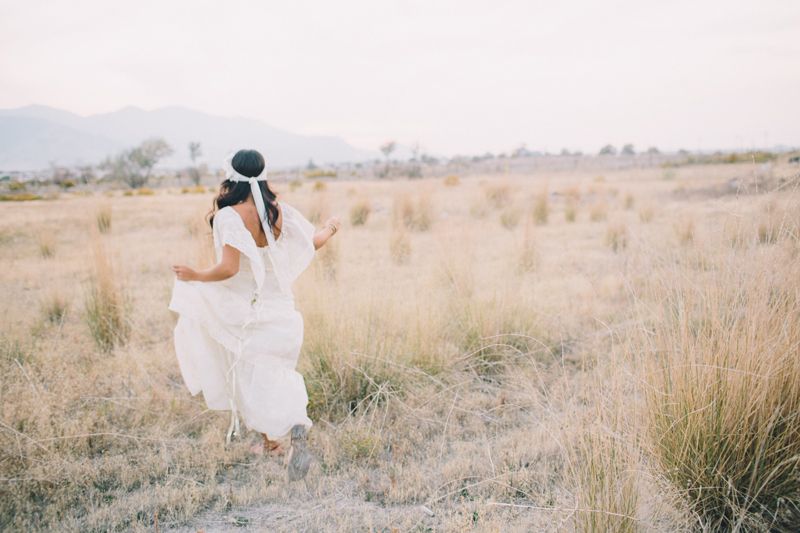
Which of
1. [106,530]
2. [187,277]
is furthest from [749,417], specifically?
[106,530]

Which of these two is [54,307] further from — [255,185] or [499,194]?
[499,194]

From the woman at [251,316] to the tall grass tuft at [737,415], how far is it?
1986 mm

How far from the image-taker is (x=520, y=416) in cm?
365

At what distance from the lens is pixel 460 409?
359 centimetres

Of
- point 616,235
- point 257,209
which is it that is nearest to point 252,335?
point 257,209

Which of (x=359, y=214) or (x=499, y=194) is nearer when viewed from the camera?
(x=359, y=214)

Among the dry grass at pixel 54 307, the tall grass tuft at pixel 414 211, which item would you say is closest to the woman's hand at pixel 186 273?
the dry grass at pixel 54 307

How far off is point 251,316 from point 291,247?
0.52 metres

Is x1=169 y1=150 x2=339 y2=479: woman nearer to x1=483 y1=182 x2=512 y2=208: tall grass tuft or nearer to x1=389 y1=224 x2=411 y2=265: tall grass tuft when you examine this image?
x1=389 y1=224 x2=411 y2=265: tall grass tuft

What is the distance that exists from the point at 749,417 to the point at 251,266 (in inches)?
105

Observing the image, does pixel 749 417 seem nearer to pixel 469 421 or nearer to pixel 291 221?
pixel 469 421

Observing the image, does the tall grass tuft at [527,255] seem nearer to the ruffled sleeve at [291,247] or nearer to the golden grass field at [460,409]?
the golden grass field at [460,409]

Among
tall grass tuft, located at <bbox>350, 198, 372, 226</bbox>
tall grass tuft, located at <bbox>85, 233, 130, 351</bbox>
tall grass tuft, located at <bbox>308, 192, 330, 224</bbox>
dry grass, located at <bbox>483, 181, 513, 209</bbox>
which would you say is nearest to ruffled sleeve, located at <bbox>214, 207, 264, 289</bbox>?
tall grass tuft, located at <bbox>85, 233, 130, 351</bbox>

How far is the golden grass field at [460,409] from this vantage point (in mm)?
2184
